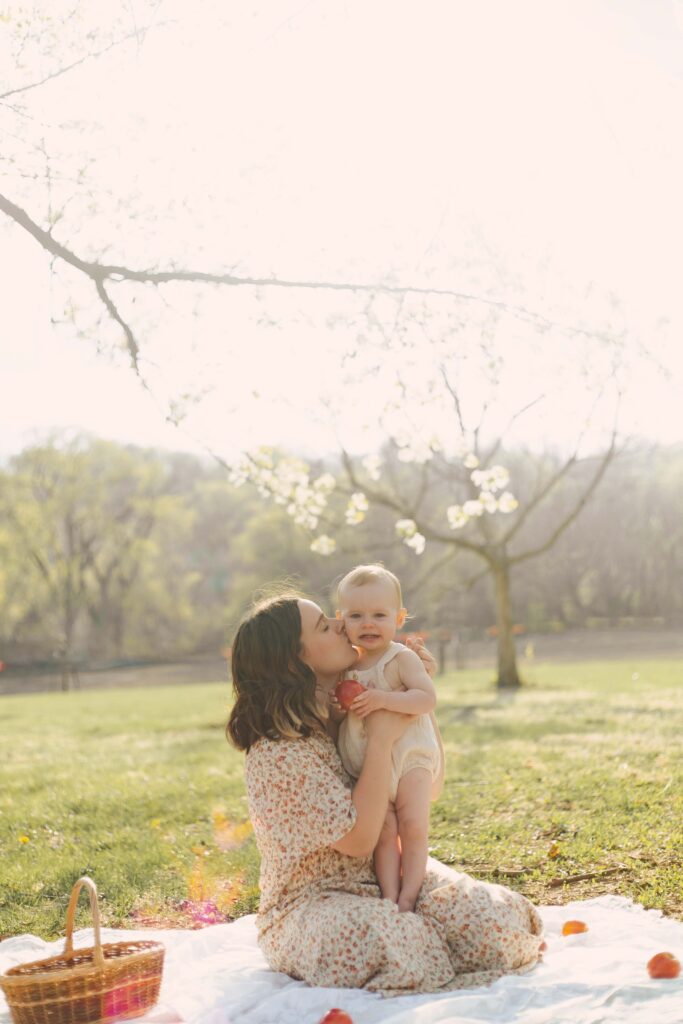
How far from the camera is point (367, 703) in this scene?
3.82m

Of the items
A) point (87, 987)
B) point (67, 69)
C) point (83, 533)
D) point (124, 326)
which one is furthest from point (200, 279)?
point (83, 533)

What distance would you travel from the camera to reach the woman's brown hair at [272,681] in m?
3.80

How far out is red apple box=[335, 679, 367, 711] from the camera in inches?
152

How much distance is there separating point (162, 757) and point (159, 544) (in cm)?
3783

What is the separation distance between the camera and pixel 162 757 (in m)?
11.3

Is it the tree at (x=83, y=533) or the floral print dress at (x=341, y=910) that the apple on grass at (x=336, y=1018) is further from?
the tree at (x=83, y=533)

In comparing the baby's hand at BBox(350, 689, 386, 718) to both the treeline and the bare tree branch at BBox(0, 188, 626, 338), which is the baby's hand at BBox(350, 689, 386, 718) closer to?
the bare tree branch at BBox(0, 188, 626, 338)

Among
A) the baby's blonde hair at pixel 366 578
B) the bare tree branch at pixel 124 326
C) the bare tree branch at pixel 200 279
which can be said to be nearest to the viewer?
the baby's blonde hair at pixel 366 578

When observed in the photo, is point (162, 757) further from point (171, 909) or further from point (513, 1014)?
point (513, 1014)

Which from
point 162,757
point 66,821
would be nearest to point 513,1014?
point 66,821

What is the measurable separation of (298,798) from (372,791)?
10.5 inches

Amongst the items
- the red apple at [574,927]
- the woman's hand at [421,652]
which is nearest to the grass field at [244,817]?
the red apple at [574,927]

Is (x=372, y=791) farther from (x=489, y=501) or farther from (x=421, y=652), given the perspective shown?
(x=489, y=501)

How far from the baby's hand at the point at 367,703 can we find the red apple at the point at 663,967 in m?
1.26
